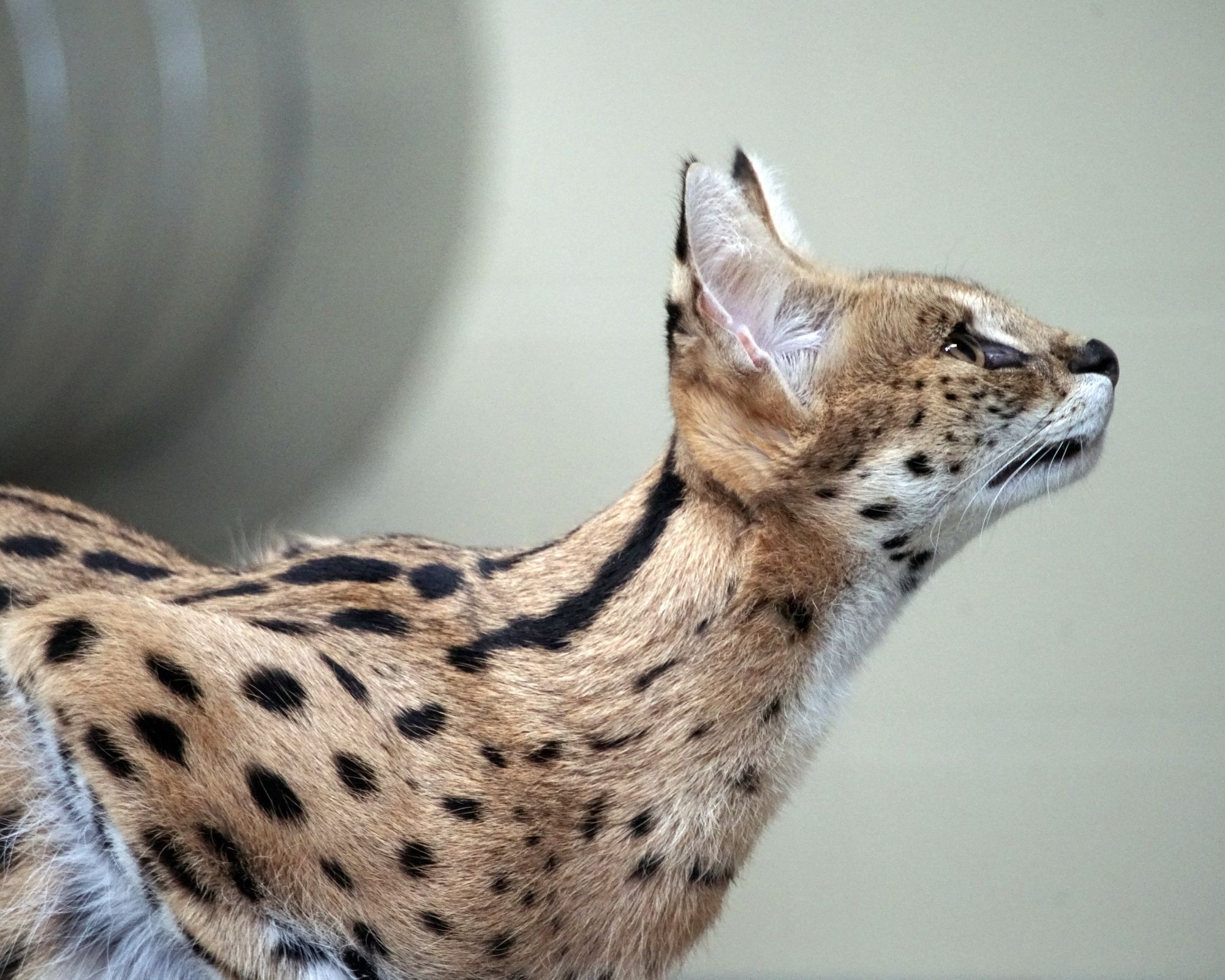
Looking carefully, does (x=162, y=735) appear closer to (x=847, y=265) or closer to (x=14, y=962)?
(x=14, y=962)

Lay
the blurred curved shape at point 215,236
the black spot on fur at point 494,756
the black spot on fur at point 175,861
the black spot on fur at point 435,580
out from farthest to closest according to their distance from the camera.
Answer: the blurred curved shape at point 215,236 → the black spot on fur at point 435,580 → the black spot on fur at point 494,756 → the black spot on fur at point 175,861

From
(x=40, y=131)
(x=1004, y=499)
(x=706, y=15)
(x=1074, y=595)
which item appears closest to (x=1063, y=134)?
(x=706, y=15)

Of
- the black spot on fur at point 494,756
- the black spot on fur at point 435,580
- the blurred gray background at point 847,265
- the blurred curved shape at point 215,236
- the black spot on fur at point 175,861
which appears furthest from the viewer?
the blurred gray background at point 847,265

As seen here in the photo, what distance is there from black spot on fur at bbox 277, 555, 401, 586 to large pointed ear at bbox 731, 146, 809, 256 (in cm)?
50

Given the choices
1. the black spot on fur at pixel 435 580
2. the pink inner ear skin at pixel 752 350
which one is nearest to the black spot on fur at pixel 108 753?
the black spot on fur at pixel 435 580

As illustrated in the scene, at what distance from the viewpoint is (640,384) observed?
2.05 metres

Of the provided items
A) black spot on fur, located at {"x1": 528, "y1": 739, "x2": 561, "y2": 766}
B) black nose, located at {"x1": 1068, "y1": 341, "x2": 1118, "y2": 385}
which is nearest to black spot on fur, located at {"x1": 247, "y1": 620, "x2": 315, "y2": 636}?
black spot on fur, located at {"x1": 528, "y1": 739, "x2": 561, "y2": 766}

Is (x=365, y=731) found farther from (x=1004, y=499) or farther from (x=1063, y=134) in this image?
(x=1063, y=134)

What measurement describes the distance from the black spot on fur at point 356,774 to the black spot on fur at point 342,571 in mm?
217

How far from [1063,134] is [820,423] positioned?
36.8 inches

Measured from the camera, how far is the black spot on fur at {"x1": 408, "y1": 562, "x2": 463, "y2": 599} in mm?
1258

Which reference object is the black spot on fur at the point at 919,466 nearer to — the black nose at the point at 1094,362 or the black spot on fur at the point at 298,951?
the black nose at the point at 1094,362

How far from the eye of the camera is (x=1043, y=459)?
4.21 ft

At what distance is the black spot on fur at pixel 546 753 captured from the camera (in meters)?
1.17
